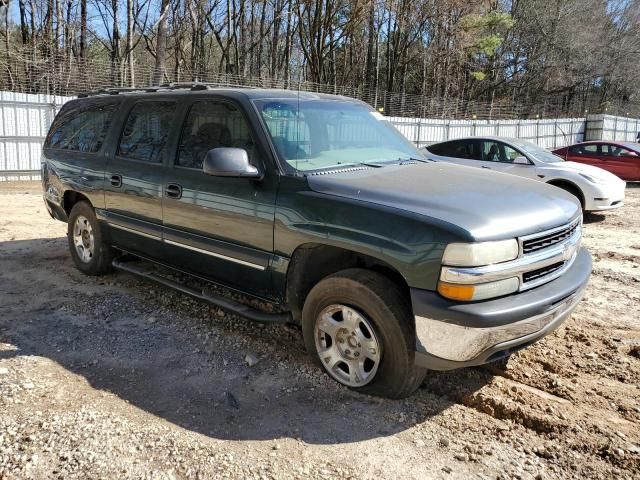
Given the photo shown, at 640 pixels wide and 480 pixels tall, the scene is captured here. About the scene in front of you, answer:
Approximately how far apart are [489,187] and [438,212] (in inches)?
29.1

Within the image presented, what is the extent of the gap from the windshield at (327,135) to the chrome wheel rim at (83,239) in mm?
2767

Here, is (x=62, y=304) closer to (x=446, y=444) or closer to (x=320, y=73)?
(x=446, y=444)

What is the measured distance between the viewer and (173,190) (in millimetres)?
4441

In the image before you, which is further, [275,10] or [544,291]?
[275,10]

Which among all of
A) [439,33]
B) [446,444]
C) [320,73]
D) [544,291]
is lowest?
[446,444]

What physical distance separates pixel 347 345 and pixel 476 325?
0.92 meters

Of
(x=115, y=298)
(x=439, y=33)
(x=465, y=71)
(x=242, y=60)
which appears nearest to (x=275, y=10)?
(x=242, y=60)

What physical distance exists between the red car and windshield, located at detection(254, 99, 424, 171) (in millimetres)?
12965

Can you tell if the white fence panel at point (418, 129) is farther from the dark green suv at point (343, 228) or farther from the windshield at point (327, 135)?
the windshield at point (327, 135)

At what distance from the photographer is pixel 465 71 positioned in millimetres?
40062

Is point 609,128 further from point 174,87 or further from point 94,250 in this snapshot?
point 94,250

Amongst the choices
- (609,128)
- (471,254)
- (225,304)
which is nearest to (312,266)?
(225,304)

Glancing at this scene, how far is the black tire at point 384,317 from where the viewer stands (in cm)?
312

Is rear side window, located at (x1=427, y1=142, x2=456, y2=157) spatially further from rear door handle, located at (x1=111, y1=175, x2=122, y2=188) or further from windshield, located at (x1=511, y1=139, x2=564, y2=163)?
rear door handle, located at (x1=111, y1=175, x2=122, y2=188)
